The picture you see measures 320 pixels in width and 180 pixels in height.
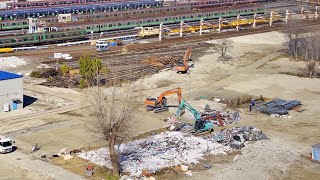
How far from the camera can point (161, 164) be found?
30750mm

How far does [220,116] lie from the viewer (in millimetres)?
39594

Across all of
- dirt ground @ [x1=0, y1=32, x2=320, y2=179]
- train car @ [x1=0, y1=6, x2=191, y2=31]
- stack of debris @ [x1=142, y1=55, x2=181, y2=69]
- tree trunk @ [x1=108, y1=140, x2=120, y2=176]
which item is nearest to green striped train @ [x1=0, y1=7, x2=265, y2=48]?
train car @ [x1=0, y1=6, x2=191, y2=31]

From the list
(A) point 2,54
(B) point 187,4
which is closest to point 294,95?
(A) point 2,54

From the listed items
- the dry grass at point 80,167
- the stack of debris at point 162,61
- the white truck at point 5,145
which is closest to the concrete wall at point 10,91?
the white truck at point 5,145

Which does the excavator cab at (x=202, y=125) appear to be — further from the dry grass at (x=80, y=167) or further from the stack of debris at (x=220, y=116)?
the dry grass at (x=80, y=167)

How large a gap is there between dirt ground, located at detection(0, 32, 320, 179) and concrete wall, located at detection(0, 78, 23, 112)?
1574 mm

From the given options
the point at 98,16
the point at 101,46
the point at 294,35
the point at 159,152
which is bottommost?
the point at 159,152

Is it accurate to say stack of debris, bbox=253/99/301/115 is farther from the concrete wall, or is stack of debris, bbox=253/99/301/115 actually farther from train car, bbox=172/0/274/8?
train car, bbox=172/0/274/8

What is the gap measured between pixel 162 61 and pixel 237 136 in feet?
80.7

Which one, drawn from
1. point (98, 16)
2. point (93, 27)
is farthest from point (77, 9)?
Result: point (93, 27)

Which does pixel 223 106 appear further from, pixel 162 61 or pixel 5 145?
pixel 5 145

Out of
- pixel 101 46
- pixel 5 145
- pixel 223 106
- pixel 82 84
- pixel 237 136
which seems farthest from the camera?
pixel 101 46

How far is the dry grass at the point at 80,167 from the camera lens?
29.0 m

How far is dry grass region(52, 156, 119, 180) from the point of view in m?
29.0
